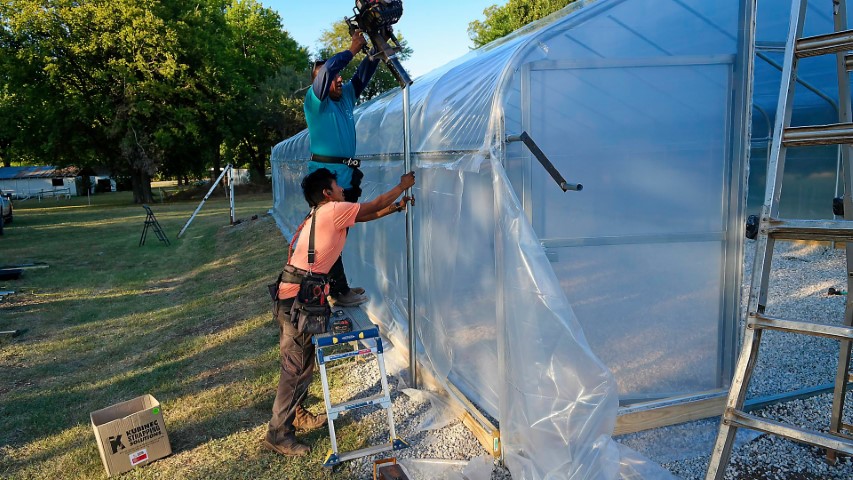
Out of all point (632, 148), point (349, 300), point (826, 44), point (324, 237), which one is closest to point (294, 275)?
point (324, 237)

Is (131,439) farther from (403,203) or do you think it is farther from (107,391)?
(403,203)

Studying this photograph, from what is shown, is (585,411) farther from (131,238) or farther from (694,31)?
(131,238)

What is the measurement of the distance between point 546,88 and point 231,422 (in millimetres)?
3023

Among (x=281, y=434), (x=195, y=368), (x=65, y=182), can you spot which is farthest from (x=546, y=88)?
(x=65, y=182)

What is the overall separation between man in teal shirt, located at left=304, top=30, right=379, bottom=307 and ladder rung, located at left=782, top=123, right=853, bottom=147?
2.73 m

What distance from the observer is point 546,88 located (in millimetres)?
3248

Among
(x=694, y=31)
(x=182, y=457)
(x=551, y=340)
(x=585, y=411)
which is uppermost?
(x=694, y=31)

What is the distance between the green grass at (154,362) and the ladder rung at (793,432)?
2.04m

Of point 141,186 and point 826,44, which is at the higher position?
point 826,44

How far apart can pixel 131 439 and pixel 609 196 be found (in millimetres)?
3171

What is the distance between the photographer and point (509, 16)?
34625 mm

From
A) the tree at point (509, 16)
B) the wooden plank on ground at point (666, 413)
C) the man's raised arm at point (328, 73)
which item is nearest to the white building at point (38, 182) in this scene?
the tree at point (509, 16)

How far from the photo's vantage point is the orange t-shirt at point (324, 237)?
3271mm

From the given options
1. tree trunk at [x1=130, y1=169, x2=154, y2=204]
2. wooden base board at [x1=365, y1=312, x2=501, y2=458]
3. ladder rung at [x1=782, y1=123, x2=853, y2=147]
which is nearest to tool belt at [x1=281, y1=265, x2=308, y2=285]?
wooden base board at [x1=365, y1=312, x2=501, y2=458]
